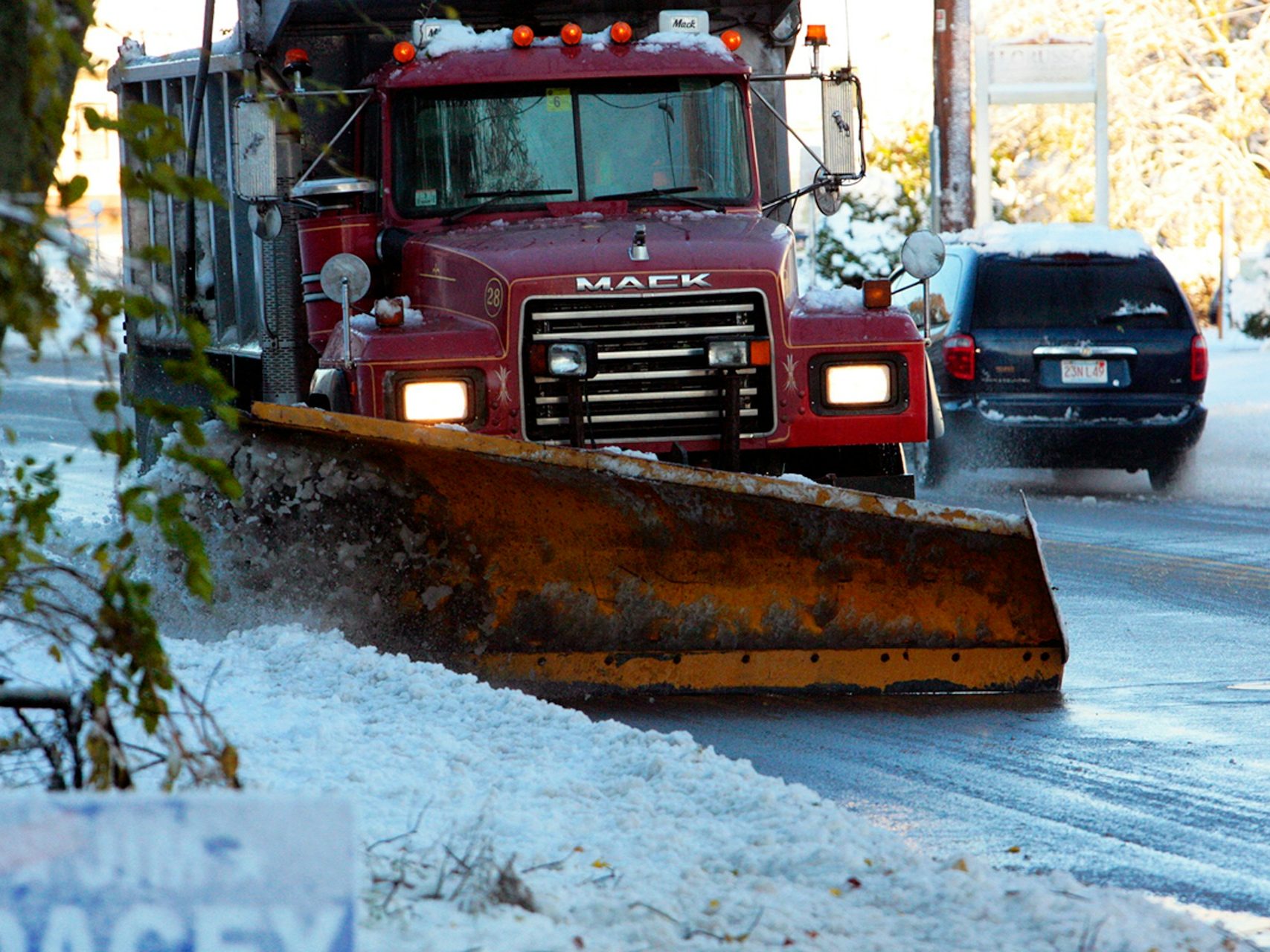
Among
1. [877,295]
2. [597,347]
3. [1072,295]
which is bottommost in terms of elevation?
[1072,295]

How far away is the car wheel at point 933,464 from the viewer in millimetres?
13750

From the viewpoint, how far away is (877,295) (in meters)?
8.12

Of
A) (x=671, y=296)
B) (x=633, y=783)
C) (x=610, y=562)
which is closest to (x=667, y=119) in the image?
(x=671, y=296)

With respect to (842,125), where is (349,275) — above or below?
below

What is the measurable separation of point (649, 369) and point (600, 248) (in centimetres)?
53

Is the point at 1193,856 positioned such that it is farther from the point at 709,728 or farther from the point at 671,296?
the point at 671,296

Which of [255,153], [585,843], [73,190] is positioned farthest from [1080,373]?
[73,190]

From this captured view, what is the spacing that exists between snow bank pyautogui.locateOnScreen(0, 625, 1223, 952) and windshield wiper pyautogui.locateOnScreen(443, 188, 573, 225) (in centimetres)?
304

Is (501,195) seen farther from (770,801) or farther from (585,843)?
(585,843)

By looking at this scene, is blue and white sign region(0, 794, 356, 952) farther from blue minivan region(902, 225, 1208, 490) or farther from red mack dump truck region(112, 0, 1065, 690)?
blue minivan region(902, 225, 1208, 490)

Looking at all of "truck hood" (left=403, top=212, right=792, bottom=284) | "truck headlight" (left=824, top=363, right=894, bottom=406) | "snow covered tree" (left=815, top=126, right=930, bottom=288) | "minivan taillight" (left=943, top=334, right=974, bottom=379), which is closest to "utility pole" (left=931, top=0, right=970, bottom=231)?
"snow covered tree" (left=815, top=126, right=930, bottom=288)

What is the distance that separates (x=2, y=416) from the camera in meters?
19.2

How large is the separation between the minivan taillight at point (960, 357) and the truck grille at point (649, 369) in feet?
19.9

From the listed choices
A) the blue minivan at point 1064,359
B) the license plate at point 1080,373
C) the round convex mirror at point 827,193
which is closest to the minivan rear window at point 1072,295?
the blue minivan at point 1064,359
